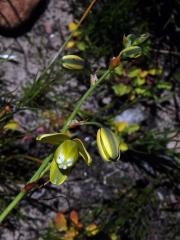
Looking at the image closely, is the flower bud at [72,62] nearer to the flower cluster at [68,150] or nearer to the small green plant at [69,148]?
the small green plant at [69,148]

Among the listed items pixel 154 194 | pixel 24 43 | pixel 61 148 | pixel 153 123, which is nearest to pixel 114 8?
pixel 24 43

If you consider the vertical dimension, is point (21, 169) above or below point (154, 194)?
above

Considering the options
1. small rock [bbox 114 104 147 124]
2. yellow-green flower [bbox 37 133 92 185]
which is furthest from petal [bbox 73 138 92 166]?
small rock [bbox 114 104 147 124]

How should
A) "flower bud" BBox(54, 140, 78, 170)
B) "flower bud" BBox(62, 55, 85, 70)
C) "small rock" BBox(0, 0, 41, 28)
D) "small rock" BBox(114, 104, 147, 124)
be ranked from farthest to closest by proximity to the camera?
"small rock" BBox(114, 104, 147, 124), "small rock" BBox(0, 0, 41, 28), "flower bud" BBox(62, 55, 85, 70), "flower bud" BBox(54, 140, 78, 170)

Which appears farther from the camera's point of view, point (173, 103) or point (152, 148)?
point (173, 103)

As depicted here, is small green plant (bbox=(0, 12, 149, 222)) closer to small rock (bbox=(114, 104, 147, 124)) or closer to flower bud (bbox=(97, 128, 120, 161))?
flower bud (bbox=(97, 128, 120, 161))

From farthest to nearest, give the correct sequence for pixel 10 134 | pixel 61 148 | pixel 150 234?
pixel 150 234
pixel 10 134
pixel 61 148

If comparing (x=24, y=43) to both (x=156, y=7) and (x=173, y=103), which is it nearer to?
(x=156, y=7)

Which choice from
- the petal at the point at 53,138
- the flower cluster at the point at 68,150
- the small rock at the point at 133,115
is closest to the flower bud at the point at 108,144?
the flower cluster at the point at 68,150
